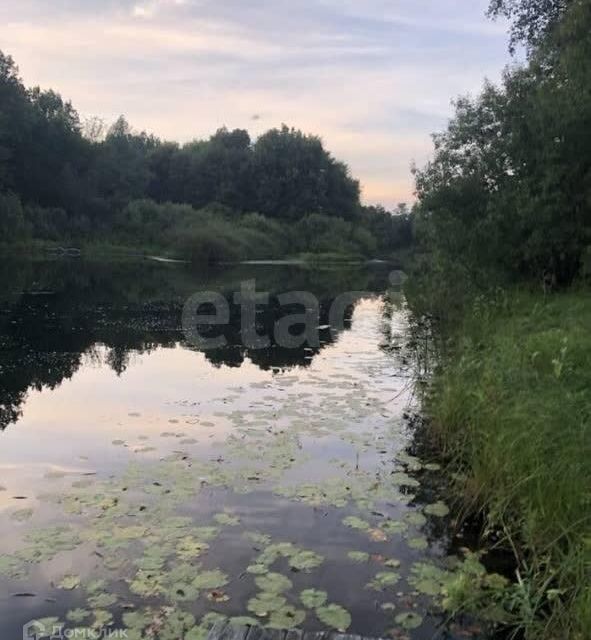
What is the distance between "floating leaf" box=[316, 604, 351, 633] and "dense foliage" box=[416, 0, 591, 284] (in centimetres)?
1115

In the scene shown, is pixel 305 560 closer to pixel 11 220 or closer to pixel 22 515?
pixel 22 515

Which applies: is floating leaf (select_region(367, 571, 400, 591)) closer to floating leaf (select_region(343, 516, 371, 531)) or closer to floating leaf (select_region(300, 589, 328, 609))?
floating leaf (select_region(300, 589, 328, 609))

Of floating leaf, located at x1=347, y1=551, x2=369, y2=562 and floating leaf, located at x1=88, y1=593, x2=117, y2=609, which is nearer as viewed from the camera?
floating leaf, located at x1=88, y1=593, x2=117, y2=609

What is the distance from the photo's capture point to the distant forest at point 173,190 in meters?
59.0

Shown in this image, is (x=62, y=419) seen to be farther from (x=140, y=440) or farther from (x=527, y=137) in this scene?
(x=527, y=137)

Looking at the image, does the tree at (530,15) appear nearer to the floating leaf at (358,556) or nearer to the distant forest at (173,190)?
the floating leaf at (358,556)

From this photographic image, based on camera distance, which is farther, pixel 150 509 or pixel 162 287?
pixel 162 287

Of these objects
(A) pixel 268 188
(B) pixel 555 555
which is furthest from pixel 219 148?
(B) pixel 555 555

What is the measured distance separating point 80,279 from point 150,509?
2870cm

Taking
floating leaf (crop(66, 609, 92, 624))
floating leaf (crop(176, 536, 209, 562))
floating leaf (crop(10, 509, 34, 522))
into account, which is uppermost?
floating leaf (crop(176, 536, 209, 562))

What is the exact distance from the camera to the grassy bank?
430 cm

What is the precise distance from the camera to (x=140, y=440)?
27.2 ft

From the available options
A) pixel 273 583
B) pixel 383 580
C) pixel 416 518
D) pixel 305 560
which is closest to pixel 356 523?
pixel 416 518

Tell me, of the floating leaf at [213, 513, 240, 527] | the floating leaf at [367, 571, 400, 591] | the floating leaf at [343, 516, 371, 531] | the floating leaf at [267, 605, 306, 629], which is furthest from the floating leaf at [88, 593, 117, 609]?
the floating leaf at [343, 516, 371, 531]
